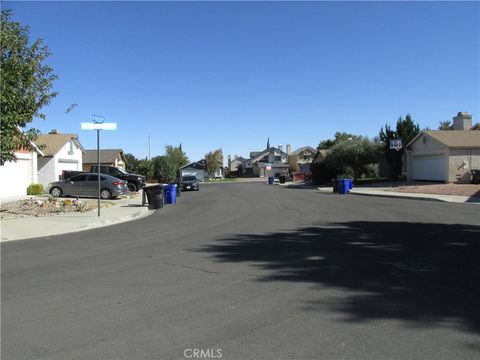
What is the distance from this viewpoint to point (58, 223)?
45.0 ft

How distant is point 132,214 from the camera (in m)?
16.8

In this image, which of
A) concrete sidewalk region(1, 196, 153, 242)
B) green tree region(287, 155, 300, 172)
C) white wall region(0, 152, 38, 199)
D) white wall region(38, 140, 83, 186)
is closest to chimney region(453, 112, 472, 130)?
concrete sidewalk region(1, 196, 153, 242)

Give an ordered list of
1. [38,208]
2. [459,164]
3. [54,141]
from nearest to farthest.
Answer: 1. [38,208]
2. [459,164]
3. [54,141]

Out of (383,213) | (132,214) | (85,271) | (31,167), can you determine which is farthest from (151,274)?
(31,167)

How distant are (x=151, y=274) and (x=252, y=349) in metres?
3.23

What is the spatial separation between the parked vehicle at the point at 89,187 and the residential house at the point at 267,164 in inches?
2688

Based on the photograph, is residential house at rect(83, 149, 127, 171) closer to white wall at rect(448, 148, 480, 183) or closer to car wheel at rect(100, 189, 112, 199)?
car wheel at rect(100, 189, 112, 199)

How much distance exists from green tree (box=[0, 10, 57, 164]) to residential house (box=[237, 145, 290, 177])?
257ft

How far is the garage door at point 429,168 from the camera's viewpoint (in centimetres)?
3323

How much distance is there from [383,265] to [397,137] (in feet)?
122

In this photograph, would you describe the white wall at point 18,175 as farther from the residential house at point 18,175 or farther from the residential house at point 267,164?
the residential house at point 267,164

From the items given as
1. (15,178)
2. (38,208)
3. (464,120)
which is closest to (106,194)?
(15,178)

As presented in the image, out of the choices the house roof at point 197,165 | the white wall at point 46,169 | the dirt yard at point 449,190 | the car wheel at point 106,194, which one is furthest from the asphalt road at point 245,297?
the house roof at point 197,165

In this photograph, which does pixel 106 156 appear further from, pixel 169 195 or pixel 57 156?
pixel 169 195
